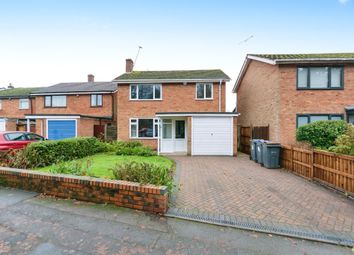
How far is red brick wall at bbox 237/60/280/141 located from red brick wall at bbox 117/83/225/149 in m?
4.26

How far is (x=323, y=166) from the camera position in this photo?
7.95 metres

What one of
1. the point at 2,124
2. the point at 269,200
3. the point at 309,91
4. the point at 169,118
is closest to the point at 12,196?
the point at 269,200

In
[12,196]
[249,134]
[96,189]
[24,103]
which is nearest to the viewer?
[96,189]

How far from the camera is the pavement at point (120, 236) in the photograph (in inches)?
141

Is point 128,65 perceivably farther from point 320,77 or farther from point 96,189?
point 96,189

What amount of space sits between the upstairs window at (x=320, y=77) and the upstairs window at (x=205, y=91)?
6.30 meters

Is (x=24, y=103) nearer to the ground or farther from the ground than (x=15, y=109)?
farther from the ground

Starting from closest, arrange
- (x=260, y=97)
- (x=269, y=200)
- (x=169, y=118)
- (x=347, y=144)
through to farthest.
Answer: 1. (x=269, y=200)
2. (x=347, y=144)
3. (x=260, y=97)
4. (x=169, y=118)

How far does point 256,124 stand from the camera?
1748 centimetres

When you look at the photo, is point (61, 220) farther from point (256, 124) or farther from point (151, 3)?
point (256, 124)

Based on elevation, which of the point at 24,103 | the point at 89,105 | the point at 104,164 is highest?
the point at 24,103

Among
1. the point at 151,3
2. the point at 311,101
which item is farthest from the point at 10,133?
the point at 311,101

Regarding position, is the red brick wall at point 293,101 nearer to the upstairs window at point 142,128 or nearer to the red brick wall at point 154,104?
the red brick wall at point 154,104

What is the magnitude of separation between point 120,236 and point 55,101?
75.8 feet
